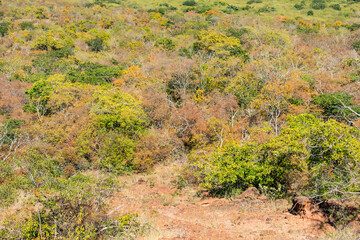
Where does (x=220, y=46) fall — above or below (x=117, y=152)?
above

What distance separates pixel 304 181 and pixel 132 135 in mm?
10442

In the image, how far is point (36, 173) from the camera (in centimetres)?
856

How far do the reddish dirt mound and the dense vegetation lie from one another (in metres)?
0.81

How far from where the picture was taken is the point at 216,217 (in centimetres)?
911

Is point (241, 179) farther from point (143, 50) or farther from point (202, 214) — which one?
point (143, 50)

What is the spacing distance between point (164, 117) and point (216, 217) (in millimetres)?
11290

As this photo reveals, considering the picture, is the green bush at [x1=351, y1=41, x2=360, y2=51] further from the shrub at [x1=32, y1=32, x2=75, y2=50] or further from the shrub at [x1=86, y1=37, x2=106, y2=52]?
the shrub at [x1=32, y1=32, x2=75, y2=50]

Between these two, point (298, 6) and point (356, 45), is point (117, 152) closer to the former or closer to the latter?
point (356, 45)

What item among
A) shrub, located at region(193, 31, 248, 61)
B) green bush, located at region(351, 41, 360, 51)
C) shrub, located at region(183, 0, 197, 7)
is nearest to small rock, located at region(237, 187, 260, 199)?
shrub, located at region(193, 31, 248, 61)

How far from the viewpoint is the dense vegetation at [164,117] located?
8.16 metres

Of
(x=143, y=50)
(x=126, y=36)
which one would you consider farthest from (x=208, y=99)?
(x=126, y=36)

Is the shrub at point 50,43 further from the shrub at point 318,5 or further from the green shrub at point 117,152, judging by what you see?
the shrub at point 318,5

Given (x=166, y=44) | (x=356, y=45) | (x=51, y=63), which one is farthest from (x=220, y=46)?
(x=51, y=63)

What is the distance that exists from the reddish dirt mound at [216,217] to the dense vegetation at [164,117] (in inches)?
31.9
